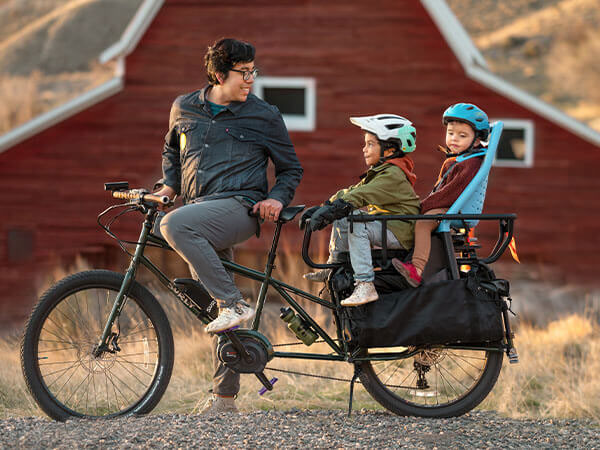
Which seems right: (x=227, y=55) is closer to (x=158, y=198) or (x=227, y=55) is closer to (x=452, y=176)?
(x=158, y=198)

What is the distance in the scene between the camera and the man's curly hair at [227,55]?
4.86 meters

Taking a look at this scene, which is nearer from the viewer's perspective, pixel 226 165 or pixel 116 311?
pixel 116 311

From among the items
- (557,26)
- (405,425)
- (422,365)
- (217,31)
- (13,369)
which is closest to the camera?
(405,425)

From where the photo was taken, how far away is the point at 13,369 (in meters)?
6.98

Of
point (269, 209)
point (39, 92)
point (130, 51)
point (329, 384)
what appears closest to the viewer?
point (269, 209)

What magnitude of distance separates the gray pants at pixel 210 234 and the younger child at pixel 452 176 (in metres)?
0.92

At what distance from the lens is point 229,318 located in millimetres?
4688

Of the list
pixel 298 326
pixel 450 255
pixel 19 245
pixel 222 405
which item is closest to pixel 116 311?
pixel 222 405

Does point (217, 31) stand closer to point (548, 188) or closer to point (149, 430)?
point (548, 188)

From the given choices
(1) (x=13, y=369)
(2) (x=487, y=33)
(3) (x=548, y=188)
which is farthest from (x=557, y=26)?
(1) (x=13, y=369)

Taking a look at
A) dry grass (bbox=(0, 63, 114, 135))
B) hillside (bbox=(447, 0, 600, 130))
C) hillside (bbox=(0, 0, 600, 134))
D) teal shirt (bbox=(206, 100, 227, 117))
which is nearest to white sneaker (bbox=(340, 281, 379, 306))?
teal shirt (bbox=(206, 100, 227, 117))

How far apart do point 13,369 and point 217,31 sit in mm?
7661

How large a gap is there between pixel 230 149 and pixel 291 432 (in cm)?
163

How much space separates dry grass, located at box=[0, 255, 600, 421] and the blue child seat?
1482 millimetres
